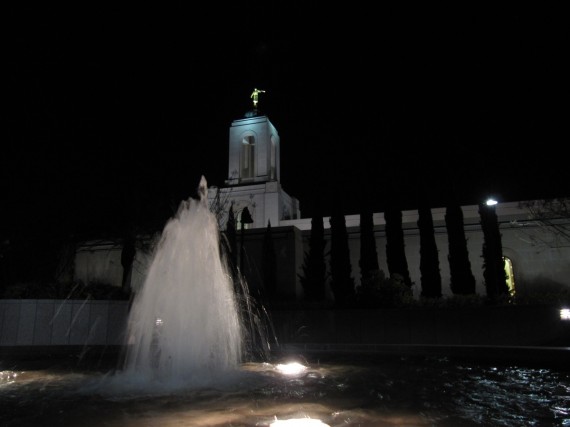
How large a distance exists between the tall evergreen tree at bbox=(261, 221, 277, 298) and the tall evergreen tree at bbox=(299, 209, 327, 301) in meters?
1.57

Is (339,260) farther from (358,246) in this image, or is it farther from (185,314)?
(185,314)

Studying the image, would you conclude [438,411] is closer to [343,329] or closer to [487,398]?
[487,398]

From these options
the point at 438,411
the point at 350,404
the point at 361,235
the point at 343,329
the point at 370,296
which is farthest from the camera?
the point at 361,235

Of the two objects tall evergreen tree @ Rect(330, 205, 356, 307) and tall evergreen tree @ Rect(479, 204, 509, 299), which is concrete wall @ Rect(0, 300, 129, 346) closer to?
tall evergreen tree @ Rect(330, 205, 356, 307)

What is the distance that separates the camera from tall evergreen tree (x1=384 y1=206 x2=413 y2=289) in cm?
2334

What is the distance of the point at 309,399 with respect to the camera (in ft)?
18.0

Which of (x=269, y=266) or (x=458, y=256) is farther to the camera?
(x=269, y=266)

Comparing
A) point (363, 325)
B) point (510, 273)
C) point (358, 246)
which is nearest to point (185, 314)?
point (363, 325)

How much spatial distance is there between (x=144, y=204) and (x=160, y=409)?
869 inches

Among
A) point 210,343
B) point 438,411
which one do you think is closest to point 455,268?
point 210,343

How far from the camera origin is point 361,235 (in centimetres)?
2469

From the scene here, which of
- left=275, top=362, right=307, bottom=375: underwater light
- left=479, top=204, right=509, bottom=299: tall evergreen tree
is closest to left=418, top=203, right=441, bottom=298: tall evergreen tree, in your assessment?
left=479, top=204, right=509, bottom=299: tall evergreen tree

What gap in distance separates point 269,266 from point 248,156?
14192 millimetres

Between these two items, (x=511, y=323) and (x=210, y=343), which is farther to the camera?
(x=511, y=323)
